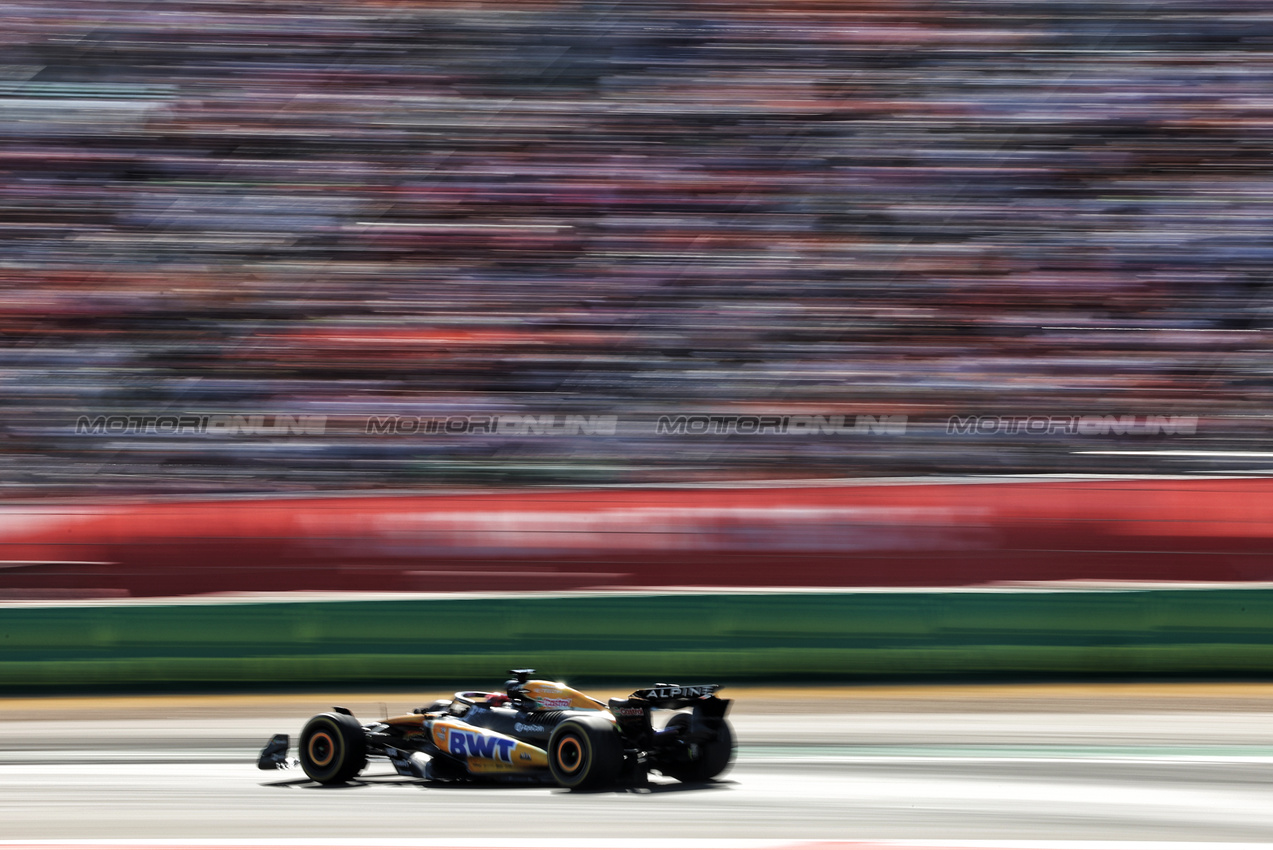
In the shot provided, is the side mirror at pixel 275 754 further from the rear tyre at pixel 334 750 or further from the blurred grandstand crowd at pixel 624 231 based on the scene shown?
the blurred grandstand crowd at pixel 624 231

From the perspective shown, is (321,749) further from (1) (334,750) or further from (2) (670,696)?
(2) (670,696)

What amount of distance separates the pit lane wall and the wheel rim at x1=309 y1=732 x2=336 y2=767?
116 inches

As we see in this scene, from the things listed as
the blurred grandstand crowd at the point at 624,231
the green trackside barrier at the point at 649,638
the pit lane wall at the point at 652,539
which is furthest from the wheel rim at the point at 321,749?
the blurred grandstand crowd at the point at 624,231

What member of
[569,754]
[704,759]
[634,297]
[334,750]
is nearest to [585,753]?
[569,754]

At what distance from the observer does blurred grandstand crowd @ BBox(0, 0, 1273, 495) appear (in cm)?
978

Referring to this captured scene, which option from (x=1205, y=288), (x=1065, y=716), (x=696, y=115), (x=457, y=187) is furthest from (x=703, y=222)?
(x=1065, y=716)

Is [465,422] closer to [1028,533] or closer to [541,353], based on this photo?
[541,353]

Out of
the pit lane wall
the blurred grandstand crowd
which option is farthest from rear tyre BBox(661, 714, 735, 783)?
the blurred grandstand crowd

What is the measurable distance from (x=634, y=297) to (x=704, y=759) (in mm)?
6159

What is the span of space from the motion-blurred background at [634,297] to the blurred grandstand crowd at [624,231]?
3 cm

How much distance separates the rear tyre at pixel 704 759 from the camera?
4.86m

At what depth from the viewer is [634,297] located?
421 inches

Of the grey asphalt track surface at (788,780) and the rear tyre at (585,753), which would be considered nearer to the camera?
the grey asphalt track surface at (788,780)

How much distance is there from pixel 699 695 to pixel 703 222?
6.92 metres
